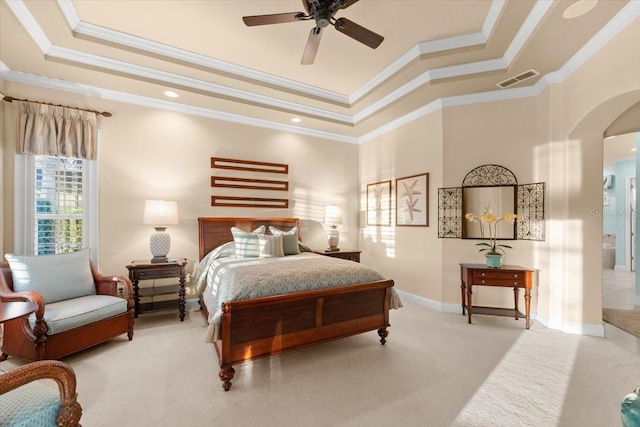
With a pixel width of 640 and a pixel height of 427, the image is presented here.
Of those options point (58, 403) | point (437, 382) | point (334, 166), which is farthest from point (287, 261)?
point (334, 166)

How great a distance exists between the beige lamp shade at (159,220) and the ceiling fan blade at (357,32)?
2.94 meters

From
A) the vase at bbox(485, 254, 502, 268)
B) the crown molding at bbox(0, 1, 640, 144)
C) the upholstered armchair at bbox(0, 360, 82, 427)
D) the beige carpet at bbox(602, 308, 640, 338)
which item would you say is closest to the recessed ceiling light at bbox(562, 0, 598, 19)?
the crown molding at bbox(0, 1, 640, 144)

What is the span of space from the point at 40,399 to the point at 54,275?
6.38ft

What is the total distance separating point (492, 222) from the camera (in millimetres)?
3701

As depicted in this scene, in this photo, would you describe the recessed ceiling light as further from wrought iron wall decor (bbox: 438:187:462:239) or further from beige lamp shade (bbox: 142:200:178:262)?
beige lamp shade (bbox: 142:200:178:262)

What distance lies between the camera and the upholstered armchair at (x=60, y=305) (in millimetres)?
2279

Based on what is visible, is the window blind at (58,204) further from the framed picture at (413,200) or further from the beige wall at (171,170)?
the framed picture at (413,200)

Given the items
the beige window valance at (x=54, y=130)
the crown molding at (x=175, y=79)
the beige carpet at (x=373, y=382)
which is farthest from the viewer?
the beige window valance at (x=54, y=130)

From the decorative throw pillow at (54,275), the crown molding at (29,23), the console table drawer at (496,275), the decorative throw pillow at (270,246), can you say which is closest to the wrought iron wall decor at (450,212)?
the console table drawer at (496,275)

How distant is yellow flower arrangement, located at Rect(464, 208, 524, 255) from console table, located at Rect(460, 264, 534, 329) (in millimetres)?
244

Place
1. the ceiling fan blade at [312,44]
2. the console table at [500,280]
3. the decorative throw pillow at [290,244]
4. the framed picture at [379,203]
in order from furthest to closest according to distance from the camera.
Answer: the framed picture at [379,203], the decorative throw pillow at [290,244], the console table at [500,280], the ceiling fan blade at [312,44]

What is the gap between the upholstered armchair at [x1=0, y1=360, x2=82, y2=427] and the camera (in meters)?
1.15

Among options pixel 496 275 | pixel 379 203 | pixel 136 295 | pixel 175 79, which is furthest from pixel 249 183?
pixel 496 275

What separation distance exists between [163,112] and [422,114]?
154 inches
